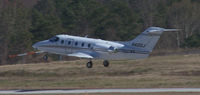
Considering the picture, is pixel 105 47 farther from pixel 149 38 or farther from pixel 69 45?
pixel 149 38

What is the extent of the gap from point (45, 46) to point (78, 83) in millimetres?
7821

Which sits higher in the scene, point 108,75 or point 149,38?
point 149,38

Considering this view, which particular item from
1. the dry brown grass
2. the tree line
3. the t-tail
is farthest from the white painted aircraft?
the tree line

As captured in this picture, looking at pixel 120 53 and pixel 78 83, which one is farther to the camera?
pixel 120 53

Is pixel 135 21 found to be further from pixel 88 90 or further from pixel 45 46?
pixel 88 90

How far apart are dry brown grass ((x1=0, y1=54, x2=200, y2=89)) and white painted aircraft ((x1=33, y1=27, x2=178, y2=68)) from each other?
5.37ft

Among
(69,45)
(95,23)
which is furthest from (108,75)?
(95,23)

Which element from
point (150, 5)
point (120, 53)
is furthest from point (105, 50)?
point (150, 5)

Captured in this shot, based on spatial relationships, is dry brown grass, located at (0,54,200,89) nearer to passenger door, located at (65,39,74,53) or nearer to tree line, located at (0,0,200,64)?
passenger door, located at (65,39,74,53)

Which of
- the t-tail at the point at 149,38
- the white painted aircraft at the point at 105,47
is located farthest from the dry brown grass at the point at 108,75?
the t-tail at the point at 149,38

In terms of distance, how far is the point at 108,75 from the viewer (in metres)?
37.5

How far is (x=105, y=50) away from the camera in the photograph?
1444 inches

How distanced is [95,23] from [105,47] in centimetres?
2823

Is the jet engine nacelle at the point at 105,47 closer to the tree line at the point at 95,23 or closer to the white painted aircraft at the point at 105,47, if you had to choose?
the white painted aircraft at the point at 105,47
